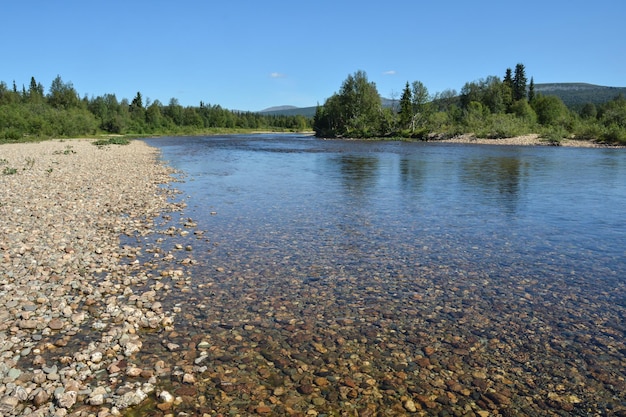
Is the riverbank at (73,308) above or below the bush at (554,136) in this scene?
below

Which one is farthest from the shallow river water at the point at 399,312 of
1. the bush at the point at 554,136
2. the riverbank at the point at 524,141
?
the bush at the point at 554,136

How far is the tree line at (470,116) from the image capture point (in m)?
78.5

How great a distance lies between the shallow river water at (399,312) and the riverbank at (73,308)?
Result: 0.60m

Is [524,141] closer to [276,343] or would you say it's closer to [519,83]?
[519,83]

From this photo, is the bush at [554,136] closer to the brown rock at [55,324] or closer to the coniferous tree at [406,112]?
the coniferous tree at [406,112]

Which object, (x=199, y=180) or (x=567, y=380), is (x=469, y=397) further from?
(x=199, y=180)

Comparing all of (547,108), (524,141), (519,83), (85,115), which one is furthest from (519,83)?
(85,115)

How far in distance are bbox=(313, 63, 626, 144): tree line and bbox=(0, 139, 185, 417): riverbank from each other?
250 ft

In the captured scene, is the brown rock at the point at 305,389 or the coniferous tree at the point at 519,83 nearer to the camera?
the brown rock at the point at 305,389

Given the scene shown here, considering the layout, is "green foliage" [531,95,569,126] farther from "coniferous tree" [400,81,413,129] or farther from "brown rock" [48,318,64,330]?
"brown rock" [48,318,64,330]

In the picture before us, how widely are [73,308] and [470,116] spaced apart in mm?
95905

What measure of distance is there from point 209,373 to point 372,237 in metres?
8.48

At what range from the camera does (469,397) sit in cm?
572

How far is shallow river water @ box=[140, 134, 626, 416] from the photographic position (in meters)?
5.79
